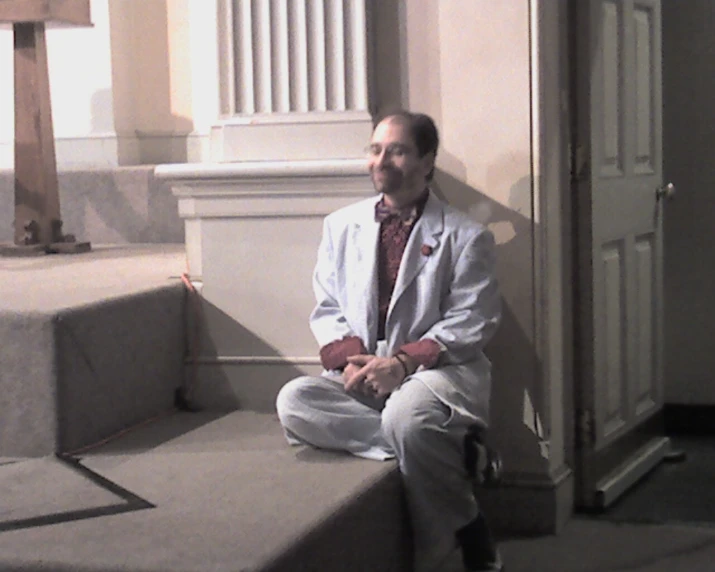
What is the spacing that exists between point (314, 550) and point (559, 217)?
128 cm

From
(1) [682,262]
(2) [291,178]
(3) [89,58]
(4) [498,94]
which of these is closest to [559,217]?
(4) [498,94]

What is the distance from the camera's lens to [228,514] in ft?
6.83

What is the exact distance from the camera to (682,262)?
4062 mm

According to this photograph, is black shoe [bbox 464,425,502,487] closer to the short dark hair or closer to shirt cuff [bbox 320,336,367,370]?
shirt cuff [bbox 320,336,367,370]

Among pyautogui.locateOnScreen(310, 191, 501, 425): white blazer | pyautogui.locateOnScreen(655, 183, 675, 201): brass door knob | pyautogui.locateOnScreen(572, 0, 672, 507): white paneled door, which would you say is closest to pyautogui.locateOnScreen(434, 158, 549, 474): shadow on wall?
pyautogui.locateOnScreen(310, 191, 501, 425): white blazer

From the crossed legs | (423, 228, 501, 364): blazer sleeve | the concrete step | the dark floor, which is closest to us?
the crossed legs

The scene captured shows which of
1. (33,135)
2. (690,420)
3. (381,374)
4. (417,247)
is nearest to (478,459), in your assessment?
(381,374)

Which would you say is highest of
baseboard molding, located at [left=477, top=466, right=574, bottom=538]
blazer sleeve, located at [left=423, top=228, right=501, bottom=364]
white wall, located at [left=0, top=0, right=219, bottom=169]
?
white wall, located at [left=0, top=0, right=219, bottom=169]

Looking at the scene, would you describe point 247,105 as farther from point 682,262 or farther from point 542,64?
point 682,262

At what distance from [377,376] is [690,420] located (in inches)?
77.6

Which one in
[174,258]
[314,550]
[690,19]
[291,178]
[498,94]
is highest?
[690,19]

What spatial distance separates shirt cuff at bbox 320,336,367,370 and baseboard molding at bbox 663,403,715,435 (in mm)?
1860

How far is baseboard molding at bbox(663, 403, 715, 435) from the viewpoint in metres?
4.05

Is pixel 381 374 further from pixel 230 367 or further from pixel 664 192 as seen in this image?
pixel 664 192
